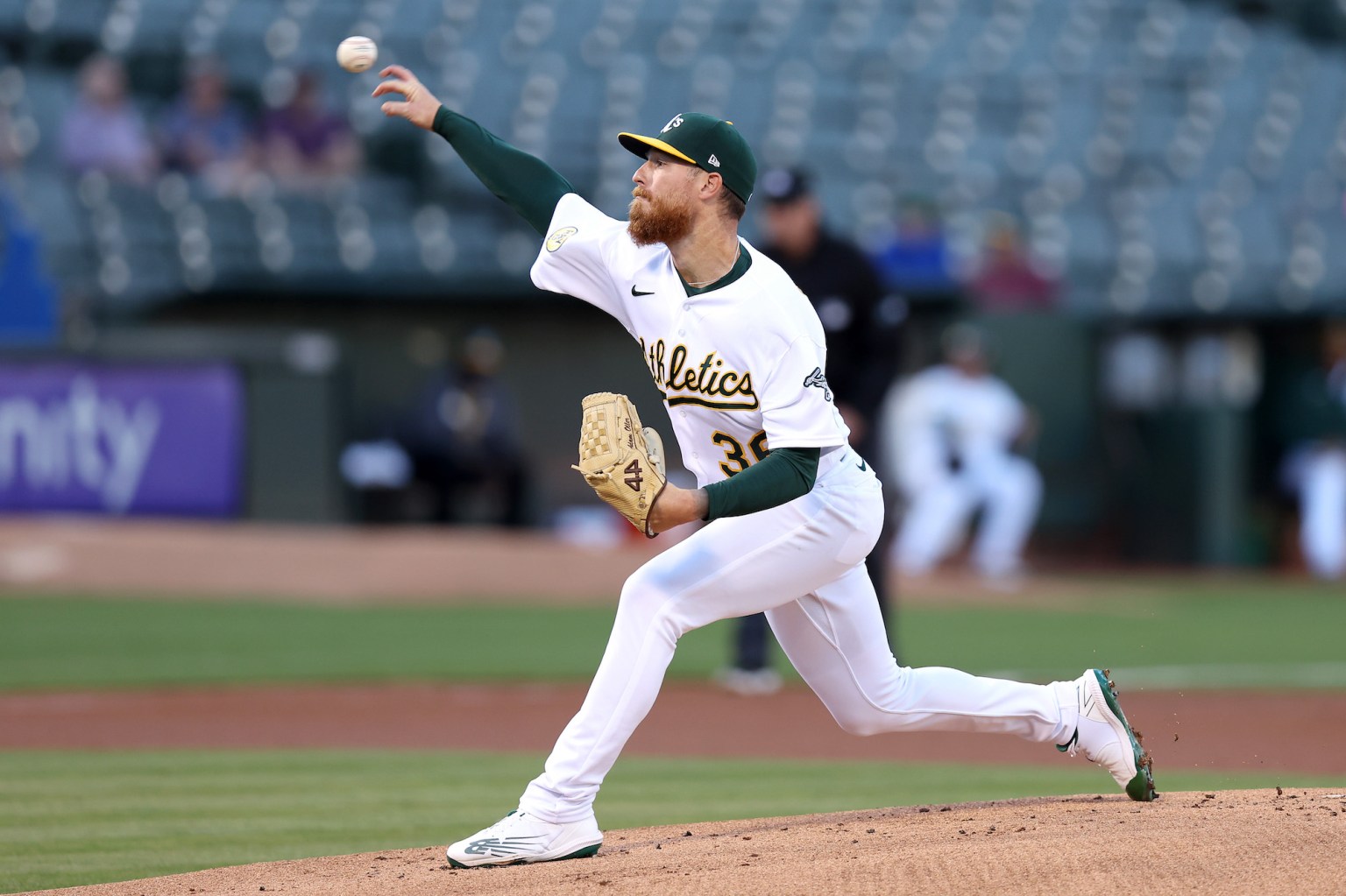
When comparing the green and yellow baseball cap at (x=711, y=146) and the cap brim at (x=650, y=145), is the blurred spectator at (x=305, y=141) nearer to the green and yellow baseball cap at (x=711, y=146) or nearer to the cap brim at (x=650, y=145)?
the cap brim at (x=650, y=145)

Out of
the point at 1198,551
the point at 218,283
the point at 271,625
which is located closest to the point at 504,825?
the point at 271,625

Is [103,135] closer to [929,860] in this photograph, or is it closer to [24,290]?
[24,290]

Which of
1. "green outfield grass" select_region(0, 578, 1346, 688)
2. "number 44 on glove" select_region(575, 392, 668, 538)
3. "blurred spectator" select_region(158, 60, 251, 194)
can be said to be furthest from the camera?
"blurred spectator" select_region(158, 60, 251, 194)

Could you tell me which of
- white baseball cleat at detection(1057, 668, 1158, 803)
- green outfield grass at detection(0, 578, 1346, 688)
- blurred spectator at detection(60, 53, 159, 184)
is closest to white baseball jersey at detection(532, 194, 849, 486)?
white baseball cleat at detection(1057, 668, 1158, 803)

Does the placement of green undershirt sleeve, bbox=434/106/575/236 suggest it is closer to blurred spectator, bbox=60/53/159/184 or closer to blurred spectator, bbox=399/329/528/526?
blurred spectator, bbox=399/329/528/526

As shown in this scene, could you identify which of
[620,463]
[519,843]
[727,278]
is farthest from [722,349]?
[519,843]

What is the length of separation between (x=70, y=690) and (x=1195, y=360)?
10.0 meters

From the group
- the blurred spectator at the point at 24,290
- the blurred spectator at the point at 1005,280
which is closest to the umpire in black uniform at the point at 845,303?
the blurred spectator at the point at 24,290

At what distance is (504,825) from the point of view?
12.4 ft

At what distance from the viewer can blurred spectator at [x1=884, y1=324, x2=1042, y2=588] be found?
13156mm

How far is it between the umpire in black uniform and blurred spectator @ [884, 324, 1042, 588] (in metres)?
5.93

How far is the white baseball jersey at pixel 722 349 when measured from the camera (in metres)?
3.74

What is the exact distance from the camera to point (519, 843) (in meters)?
3.75

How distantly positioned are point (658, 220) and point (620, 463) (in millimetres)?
653
